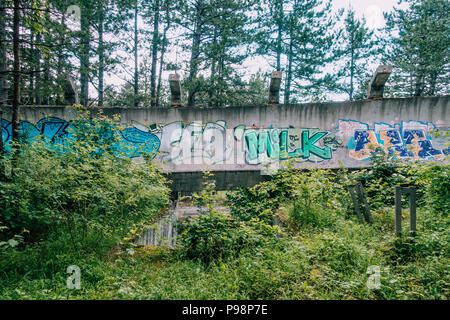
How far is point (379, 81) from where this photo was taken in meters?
8.48

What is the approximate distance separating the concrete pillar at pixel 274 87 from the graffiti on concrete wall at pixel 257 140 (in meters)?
1.12

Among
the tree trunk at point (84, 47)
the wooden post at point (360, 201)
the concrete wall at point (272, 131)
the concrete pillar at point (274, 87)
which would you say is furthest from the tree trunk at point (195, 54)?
the wooden post at point (360, 201)

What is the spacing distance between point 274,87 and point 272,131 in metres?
1.69

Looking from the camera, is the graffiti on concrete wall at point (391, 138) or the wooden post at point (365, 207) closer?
the wooden post at point (365, 207)

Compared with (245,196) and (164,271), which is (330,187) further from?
(164,271)

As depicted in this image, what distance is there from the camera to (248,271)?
2.85m

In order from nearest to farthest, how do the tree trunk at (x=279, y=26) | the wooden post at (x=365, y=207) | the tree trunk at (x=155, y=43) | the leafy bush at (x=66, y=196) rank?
the leafy bush at (x=66, y=196) → the wooden post at (x=365, y=207) → the tree trunk at (x=155, y=43) → the tree trunk at (x=279, y=26)

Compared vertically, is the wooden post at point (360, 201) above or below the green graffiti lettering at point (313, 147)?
below

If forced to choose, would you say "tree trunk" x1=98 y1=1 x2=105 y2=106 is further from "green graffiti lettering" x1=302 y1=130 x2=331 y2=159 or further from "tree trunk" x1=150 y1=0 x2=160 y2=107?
"green graffiti lettering" x1=302 y1=130 x2=331 y2=159

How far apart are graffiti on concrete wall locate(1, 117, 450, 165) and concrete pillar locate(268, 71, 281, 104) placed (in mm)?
1120

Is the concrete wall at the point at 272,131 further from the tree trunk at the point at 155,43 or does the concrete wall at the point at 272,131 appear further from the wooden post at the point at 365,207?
the tree trunk at the point at 155,43

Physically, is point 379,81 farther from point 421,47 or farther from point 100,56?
point 100,56

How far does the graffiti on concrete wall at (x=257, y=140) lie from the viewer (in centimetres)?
850

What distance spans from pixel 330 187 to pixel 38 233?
5486 millimetres
